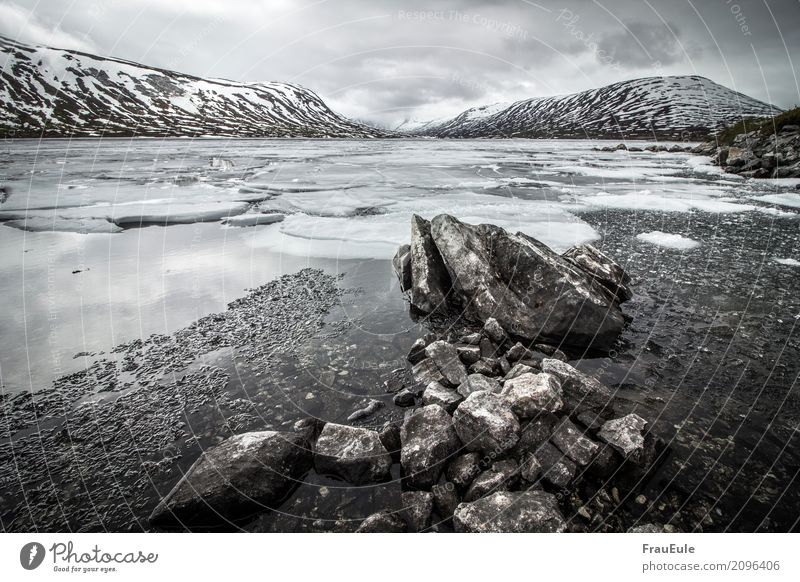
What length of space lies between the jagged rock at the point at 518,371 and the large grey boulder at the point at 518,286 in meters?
1.47

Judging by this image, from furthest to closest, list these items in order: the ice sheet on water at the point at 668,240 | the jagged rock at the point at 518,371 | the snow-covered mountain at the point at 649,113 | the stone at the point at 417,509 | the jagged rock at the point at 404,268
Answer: the snow-covered mountain at the point at 649,113, the ice sheet on water at the point at 668,240, the jagged rock at the point at 404,268, the jagged rock at the point at 518,371, the stone at the point at 417,509

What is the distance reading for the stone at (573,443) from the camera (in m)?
4.02

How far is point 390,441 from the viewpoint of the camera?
14.5 ft

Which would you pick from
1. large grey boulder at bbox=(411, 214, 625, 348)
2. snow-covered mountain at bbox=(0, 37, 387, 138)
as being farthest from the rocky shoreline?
snow-covered mountain at bbox=(0, 37, 387, 138)

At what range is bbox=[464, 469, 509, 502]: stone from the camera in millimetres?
3771

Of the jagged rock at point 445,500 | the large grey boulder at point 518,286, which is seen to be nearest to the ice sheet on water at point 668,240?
the large grey boulder at point 518,286

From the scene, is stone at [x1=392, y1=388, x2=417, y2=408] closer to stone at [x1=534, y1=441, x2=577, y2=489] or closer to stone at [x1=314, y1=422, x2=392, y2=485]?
stone at [x1=314, y1=422, x2=392, y2=485]

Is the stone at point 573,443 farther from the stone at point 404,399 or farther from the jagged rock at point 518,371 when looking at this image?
the stone at point 404,399

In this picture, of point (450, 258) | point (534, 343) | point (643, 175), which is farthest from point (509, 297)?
point (643, 175)

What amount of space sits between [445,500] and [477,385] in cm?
164

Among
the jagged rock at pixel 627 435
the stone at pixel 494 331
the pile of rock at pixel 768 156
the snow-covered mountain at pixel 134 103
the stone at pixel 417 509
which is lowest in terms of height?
the stone at pixel 417 509

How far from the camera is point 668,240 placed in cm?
1208

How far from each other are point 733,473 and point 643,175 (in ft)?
110

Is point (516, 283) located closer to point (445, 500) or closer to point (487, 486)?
point (487, 486)
